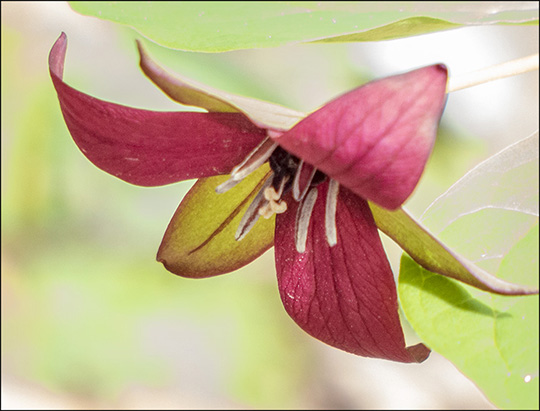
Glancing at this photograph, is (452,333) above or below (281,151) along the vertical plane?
below

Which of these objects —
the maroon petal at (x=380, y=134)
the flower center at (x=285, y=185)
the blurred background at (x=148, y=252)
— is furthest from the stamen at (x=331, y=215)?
the blurred background at (x=148, y=252)

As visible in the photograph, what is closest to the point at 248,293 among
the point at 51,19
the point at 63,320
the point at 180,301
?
Result: the point at 180,301

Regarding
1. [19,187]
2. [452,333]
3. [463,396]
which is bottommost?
[463,396]

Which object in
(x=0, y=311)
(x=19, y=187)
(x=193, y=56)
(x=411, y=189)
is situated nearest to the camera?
(x=411, y=189)

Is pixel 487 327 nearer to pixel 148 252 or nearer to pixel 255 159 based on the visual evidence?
pixel 255 159

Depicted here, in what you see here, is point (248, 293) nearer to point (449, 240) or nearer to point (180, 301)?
point (180, 301)

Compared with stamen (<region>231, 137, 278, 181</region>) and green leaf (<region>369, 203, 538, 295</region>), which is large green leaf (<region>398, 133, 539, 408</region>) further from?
stamen (<region>231, 137, 278, 181</region>)

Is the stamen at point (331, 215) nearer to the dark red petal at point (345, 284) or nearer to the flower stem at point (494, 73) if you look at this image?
the dark red petal at point (345, 284)
